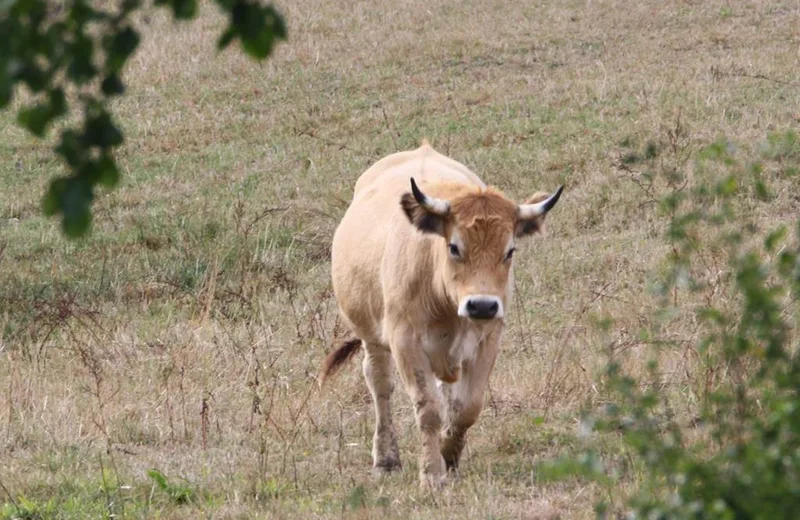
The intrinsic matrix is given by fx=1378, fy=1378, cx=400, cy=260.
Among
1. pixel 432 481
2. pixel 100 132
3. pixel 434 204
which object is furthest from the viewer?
pixel 434 204

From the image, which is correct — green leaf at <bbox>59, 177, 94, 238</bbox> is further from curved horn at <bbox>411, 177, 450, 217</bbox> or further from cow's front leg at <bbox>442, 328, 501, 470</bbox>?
cow's front leg at <bbox>442, 328, 501, 470</bbox>

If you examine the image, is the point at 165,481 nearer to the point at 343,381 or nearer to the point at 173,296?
the point at 343,381

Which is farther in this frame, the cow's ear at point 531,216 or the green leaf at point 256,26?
the cow's ear at point 531,216

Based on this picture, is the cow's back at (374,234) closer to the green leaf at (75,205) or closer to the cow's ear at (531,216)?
the cow's ear at (531,216)

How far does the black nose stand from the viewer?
7.21m

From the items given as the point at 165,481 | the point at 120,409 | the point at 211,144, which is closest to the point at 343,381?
the point at 120,409

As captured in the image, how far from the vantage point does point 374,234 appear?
895cm

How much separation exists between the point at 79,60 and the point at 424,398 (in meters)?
5.15

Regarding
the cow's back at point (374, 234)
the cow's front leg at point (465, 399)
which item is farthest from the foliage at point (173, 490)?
the cow's back at point (374, 234)

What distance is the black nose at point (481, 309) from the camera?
7.21 m

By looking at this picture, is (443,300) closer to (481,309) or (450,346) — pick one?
(450,346)

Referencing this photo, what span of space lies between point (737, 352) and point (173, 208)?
13.6 m

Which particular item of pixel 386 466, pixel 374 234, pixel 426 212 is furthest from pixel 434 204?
pixel 386 466

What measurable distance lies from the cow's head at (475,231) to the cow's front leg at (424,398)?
491mm
